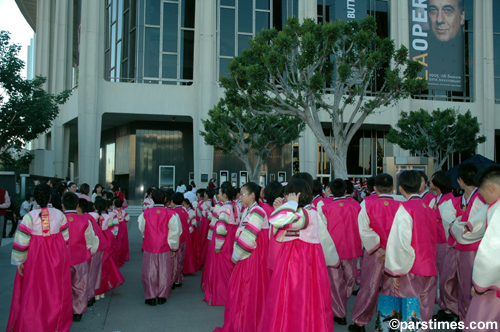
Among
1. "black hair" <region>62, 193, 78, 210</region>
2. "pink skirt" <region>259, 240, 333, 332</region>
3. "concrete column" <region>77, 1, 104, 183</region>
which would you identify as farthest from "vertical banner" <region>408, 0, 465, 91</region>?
"pink skirt" <region>259, 240, 333, 332</region>

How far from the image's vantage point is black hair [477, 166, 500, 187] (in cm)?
345

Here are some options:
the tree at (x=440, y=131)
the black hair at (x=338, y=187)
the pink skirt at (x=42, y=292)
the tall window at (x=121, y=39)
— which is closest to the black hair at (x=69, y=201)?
the pink skirt at (x=42, y=292)

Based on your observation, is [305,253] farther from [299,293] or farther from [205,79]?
[205,79]

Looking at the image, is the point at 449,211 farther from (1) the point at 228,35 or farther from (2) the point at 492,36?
(2) the point at 492,36

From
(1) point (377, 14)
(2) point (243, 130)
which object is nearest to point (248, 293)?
(2) point (243, 130)

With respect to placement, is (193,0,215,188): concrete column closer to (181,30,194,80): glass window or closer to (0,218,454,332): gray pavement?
(181,30,194,80): glass window

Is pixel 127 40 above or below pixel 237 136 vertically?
above

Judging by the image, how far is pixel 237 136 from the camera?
68.6 ft

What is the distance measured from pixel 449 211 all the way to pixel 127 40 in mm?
28221

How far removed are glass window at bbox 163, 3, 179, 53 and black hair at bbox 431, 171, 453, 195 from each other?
84.3 ft

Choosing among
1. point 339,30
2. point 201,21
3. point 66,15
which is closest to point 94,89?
point 201,21

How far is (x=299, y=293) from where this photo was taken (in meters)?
3.89

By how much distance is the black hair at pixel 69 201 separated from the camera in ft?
17.8

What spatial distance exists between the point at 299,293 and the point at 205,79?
24588mm
